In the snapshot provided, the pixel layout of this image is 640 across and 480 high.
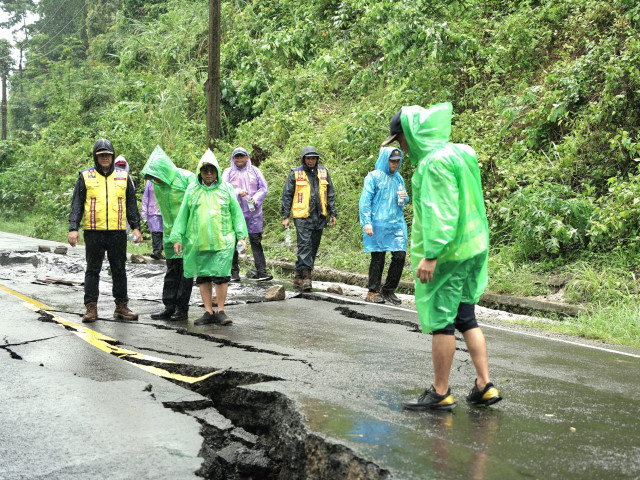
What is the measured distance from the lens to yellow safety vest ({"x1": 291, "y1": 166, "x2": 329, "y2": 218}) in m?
10.5

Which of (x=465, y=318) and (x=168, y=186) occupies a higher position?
(x=168, y=186)

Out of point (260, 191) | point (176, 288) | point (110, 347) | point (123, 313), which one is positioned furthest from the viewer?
point (260, 191)

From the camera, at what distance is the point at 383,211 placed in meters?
9.44

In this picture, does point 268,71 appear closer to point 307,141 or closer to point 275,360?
point 307,141

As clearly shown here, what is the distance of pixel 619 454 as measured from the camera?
136 inches

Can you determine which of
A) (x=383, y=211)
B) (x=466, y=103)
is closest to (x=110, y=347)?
(x=383, y=211)

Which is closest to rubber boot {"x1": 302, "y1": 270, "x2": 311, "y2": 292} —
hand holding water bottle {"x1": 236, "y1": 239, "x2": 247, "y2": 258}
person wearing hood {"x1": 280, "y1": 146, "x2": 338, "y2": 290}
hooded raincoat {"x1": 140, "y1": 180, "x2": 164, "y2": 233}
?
person wearing hood {"x1": 280, "y1": 146, "x2": 338, "y2": 290}

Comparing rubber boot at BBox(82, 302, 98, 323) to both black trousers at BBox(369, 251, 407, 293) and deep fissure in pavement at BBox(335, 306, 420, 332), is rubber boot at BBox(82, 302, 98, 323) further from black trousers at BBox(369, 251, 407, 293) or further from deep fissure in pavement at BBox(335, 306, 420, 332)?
black trousers at BBox(369, 251, 407, 293)

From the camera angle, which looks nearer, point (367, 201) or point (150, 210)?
point (367, 201)

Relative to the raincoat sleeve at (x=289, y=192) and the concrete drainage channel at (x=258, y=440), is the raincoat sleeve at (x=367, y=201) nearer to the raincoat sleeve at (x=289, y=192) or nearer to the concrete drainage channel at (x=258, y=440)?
the raincoat sleeve at (x=289, y=192)

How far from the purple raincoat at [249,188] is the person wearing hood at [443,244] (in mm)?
7329

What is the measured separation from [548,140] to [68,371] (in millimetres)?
10460

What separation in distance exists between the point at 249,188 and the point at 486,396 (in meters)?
7.88

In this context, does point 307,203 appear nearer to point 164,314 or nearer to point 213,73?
point 164,314
